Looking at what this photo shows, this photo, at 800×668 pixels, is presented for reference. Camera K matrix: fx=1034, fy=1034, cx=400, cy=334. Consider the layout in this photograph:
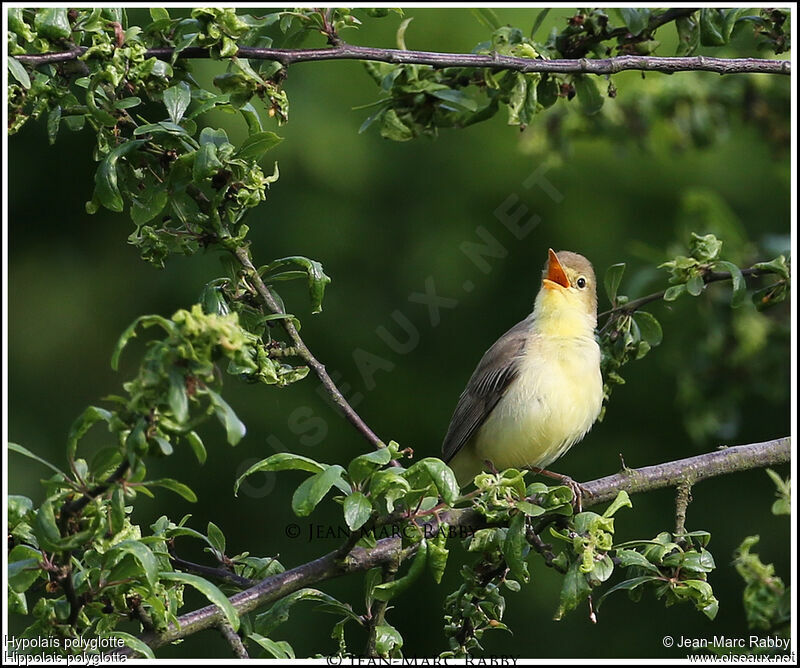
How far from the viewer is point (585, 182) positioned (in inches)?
279

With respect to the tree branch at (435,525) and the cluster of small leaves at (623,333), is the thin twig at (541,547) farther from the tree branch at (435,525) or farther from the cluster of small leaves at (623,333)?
the cluster of small leaves at (623,333)

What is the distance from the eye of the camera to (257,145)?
2.58 m

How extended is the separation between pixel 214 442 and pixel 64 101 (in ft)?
15.3

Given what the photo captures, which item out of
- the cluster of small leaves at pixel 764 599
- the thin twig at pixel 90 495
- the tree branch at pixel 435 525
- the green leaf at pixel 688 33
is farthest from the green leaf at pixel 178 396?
the green leaf at pixel 688 33

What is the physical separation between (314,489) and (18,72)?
3.91 feet

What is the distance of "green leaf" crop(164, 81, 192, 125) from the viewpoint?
2.59 meters

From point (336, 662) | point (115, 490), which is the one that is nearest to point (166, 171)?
point (115, 490)

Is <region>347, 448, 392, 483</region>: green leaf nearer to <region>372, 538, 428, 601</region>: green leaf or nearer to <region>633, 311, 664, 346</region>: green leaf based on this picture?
<region>372, 538, 428, 601</region>: green leaf

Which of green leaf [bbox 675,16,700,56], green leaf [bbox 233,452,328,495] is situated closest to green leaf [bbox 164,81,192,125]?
green leaf [bbox 233,452,328,495]

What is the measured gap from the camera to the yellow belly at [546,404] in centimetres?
417

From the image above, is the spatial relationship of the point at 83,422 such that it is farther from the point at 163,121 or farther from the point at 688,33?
the point at 688,33

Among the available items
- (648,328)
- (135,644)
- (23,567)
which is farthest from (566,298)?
(23,567)

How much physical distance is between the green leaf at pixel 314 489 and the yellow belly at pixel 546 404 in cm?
194

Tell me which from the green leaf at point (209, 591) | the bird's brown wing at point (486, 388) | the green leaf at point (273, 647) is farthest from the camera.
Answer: the bird's brown wing at point (486, 388)
